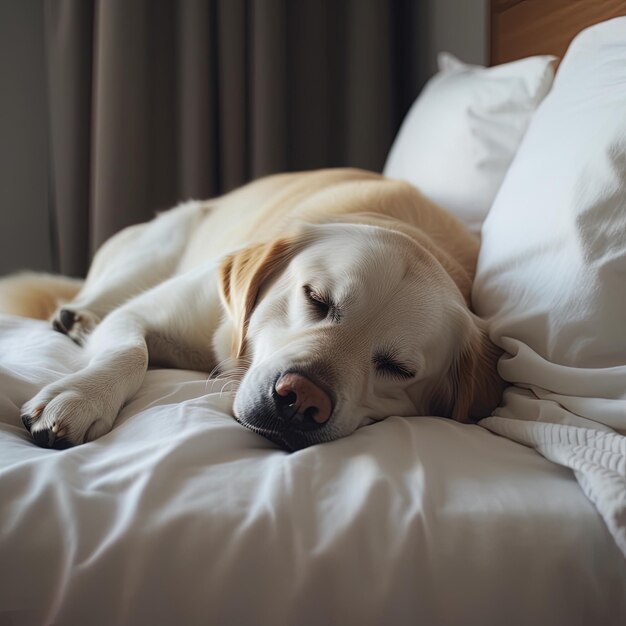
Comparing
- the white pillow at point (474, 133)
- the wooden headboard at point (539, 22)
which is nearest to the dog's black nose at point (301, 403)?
the white pillow at point (474, 133)

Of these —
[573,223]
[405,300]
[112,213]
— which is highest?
[573,223]

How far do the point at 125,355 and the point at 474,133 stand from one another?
128cm

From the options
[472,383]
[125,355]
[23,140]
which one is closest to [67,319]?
[125,355]

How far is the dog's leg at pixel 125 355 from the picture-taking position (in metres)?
1.04

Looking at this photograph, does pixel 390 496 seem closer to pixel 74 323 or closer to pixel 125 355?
pixel 125 355

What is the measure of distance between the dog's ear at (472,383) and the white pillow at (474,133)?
0.79 m

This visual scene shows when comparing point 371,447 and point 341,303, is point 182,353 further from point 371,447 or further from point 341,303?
point 371,447

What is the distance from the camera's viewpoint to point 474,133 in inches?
81.1

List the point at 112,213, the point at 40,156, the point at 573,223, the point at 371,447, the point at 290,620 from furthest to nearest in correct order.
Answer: the point at 40,156
the point at 112,213
the point at 573,223
the point at 371,447
the point at 290,620

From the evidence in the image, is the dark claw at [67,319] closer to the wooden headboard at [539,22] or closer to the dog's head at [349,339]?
the dog's head at [349,339]

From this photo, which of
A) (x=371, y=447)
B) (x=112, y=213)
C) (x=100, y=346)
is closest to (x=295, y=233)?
(x=100, y=346)

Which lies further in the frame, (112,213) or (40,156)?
(40,156)

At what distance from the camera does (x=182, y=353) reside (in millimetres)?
1521

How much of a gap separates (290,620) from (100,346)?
0.85 m
